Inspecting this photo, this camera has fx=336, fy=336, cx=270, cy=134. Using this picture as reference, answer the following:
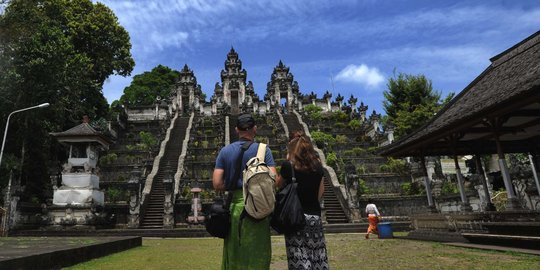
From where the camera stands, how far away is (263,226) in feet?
9.69

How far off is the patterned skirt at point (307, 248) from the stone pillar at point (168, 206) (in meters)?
14.5

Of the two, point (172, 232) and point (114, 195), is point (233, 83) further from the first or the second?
point (172, 232)

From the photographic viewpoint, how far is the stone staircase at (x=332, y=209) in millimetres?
17000

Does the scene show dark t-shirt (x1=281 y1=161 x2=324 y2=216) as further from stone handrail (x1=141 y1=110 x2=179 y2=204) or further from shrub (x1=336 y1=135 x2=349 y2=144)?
shrub (x1=336 y1=135 x2=349 y2=144)

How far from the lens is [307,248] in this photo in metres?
3.34

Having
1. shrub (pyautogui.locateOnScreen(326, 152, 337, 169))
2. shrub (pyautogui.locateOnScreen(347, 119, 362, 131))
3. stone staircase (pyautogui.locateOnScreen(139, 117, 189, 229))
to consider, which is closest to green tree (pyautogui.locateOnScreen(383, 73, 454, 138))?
shrub (pyautogui.locateOnScreen(347, 119, 362, 131))

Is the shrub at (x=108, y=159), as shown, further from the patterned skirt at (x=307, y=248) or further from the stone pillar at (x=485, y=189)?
the patterned skirt at (x=307, y=248)

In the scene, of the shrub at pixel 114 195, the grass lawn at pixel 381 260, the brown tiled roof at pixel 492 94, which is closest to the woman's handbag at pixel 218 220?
the grass lawn at pixel 381 260

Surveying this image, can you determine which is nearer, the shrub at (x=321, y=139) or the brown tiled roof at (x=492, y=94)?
the brown tiled roof at (x=492, y=94)

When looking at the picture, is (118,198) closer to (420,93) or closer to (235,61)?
(420,93)

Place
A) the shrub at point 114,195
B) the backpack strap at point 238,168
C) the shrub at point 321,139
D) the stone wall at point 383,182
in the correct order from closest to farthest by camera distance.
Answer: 1. the backpack strap at point 238,168
2. the shrub at point 114,195
3. the stone wall at point 383,182
4. the shrub at point 321,139

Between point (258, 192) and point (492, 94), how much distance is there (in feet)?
28.2

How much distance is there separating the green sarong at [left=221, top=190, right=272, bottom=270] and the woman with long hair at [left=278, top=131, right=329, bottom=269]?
0.47m

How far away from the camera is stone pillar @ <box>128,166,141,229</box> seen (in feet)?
54.7
